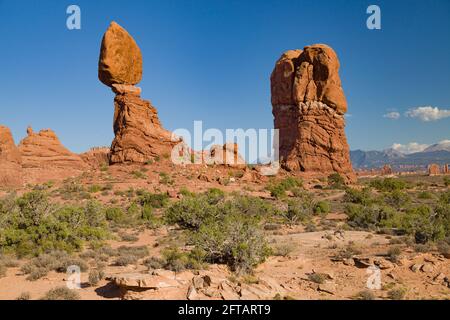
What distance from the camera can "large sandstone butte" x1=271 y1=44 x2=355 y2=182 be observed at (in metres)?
39.0

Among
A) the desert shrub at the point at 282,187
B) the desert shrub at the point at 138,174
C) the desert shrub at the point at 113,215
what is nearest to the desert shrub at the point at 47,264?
the desert shrub at the point at 113,215

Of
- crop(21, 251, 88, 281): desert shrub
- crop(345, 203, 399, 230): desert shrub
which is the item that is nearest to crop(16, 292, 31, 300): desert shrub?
crop(21, 251, 88, 281): desert shrub

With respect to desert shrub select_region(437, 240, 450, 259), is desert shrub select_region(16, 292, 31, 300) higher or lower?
lower

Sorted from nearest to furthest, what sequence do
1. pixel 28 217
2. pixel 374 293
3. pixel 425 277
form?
pixel 374 293 → pixel 425 277 → pixel 28 217

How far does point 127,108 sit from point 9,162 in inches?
421

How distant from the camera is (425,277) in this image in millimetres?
8422

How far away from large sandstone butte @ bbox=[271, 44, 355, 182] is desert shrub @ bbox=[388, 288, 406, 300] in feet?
102

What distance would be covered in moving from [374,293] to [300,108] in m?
33.6

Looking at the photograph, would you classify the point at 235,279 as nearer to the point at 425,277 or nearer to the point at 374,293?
the point at 374,293

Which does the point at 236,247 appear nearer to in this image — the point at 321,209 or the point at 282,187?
the point at 321,209

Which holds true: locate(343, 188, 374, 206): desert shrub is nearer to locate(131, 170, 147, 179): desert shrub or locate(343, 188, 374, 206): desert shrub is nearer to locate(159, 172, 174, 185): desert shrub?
locate(159, 172, 174, 185): desert shrub

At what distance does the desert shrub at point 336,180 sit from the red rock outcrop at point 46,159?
77.6ft

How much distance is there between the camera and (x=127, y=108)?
104 ft
